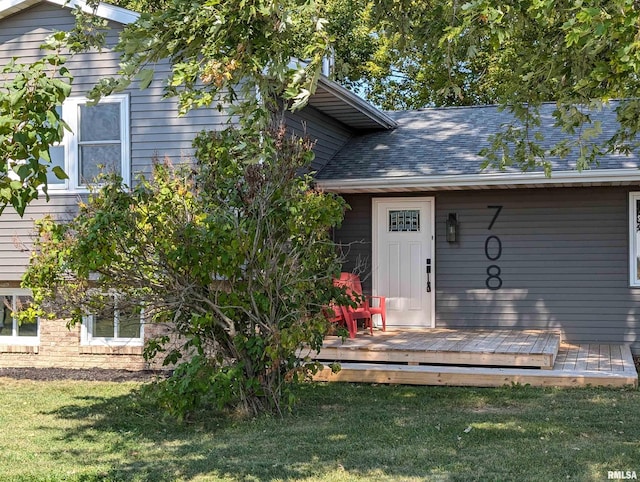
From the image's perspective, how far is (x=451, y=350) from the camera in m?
9.40

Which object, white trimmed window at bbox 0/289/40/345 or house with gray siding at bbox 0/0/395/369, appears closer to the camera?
house with gray siding at bbox 0/0/395/369

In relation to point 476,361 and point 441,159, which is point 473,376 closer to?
point 476,361

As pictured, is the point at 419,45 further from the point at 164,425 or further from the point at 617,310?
the point at 617,310

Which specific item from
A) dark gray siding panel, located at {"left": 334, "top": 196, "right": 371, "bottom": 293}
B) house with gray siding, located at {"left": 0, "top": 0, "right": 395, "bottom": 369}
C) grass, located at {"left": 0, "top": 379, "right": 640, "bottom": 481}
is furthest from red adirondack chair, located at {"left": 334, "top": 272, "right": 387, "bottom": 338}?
house with gray siding, located at {"left": 0, "top": 0, "right": 395, "bottom": 369}

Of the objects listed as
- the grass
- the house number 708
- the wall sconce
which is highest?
the wall sconce

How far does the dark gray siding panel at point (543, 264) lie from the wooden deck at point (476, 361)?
68 cm

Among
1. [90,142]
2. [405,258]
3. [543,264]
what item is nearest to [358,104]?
[405,258]

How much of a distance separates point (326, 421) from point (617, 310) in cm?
568

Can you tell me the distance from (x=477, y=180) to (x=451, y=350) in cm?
252

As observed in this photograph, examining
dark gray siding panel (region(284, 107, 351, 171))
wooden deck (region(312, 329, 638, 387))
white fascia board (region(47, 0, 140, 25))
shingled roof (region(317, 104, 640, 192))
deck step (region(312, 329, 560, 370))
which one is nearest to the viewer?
wooden deck (region(312, 329, 638, 387))

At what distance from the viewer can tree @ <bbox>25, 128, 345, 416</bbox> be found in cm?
659

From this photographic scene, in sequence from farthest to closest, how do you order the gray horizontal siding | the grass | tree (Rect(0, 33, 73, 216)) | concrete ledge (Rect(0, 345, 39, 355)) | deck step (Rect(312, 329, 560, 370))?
concrete ledge (Rect(0, 345, 39, 355)) < the gray horizontal siding < deck step (Rect(312, 329, 560, 370)) < the grass < tree (Rect(0, 33, 73, 216))

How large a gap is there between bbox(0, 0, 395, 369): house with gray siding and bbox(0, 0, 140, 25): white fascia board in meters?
0.01

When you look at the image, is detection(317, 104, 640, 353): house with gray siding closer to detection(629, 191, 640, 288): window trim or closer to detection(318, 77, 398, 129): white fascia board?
detection(629, 191, 640, 288): window trim
